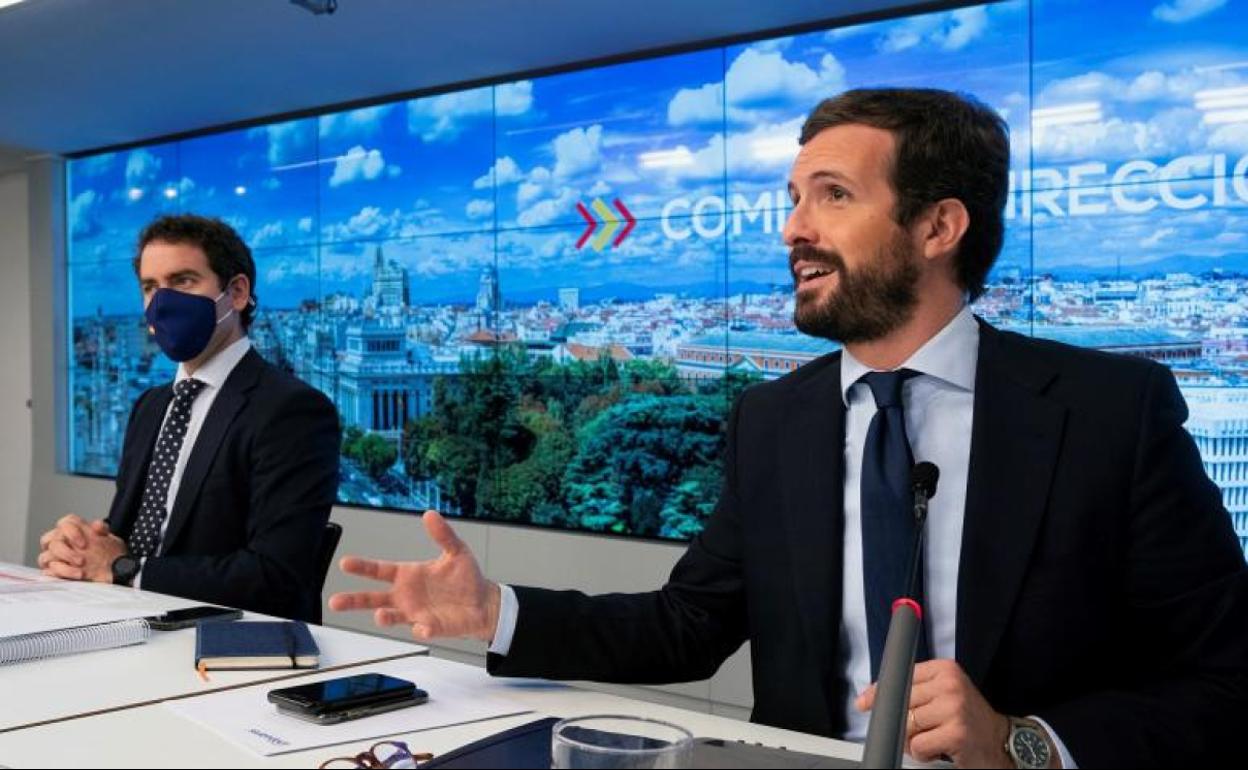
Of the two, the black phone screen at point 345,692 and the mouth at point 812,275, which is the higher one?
the mouth at point 812,275

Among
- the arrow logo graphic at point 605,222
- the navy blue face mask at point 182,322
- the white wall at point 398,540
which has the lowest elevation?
the white wall at point 398,540

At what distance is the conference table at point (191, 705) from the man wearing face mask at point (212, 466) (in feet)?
2.31

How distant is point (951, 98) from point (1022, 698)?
1.03m

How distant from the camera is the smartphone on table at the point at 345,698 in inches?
57.1

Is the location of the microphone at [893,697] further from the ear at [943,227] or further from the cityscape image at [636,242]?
the cityscape image at [636,242]

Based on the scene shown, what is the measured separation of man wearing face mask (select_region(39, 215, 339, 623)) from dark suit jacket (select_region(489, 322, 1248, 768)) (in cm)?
125

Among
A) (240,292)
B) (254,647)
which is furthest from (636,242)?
(254,647)

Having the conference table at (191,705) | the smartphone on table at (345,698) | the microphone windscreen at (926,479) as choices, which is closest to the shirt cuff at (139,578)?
the conference table at (191,705)

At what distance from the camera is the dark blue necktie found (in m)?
1.65

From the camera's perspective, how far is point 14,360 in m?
8.06

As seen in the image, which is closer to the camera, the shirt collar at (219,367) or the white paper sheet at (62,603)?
the white paper sheet at (62,603)

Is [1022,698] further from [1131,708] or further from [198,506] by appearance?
[198,506]

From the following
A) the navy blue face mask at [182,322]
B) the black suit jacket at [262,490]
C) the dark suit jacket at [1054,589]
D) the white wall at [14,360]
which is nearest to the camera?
the dark suit jacket at [1054,589]

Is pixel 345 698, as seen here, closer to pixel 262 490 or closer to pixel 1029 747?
pixel 1029 747
